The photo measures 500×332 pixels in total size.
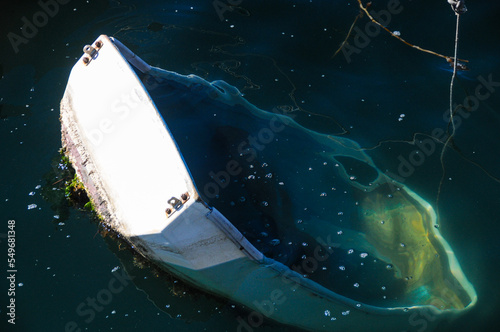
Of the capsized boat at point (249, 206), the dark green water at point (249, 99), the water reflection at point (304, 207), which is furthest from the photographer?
the dark green water at point (249, 99)

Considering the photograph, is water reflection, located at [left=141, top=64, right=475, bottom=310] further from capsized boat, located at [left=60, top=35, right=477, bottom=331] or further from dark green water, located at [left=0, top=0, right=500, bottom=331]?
dark green water, located at [left=0, top=0, right=500, bottom=331]

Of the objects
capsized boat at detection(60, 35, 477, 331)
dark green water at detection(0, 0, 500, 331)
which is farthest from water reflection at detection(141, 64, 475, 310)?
dark green water at detection(0, 0, 500, 331)

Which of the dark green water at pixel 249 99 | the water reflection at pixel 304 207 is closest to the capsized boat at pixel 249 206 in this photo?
the water reflection at pixel 304 207

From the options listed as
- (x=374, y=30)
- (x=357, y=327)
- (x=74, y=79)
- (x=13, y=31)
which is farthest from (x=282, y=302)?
(x=13, y=31)

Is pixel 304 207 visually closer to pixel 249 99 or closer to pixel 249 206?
pixel 249 206

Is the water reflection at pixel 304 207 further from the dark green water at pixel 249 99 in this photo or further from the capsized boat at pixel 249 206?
the dark green water at pixel 249 99
